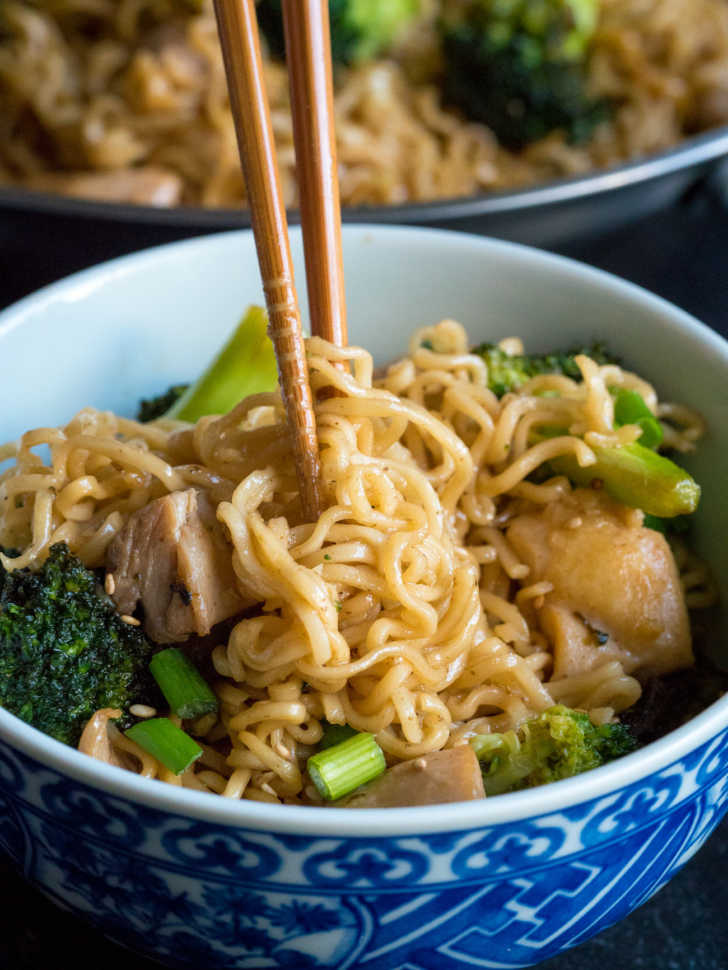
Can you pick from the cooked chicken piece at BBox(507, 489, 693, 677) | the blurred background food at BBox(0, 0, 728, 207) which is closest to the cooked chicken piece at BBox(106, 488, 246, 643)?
the cooked chicken piece at BBox(507, 489, 693, 677)

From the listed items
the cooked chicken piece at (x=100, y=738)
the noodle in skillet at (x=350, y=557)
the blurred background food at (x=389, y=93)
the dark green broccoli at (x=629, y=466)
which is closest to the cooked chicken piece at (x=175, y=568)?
the noodle in skillet at (x=350, y=557)

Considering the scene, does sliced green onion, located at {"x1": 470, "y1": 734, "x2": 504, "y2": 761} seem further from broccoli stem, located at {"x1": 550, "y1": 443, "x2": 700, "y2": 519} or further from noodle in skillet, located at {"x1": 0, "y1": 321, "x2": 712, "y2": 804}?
broccoli stem, located at {"x1": 550, "y1": 443, "x2": 700, "y2": 519}

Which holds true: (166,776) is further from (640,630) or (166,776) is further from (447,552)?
(640,630)

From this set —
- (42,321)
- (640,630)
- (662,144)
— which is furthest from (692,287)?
(42,321)

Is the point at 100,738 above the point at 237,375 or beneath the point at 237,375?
beneath

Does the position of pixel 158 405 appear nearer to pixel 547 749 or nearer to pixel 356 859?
pixel 547 749

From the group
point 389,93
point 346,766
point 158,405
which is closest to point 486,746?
point 346,766
